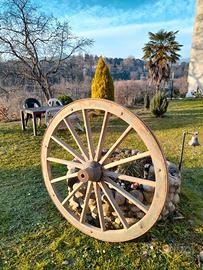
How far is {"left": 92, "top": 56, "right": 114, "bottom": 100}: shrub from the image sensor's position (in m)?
9.82

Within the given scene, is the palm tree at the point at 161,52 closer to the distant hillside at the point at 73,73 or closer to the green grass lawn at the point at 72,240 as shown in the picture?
the distant hillside at the point at 73,73

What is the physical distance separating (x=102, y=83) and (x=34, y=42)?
192 inches

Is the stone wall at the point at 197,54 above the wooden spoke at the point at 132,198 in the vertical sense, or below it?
above

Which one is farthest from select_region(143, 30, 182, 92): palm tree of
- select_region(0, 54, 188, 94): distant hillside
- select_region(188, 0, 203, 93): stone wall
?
select_region(0, 54, 188, 94): distant hillside

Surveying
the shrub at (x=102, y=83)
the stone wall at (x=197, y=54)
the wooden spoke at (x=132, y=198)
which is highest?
the stone wall at (x=197, y=54)

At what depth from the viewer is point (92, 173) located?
2508 millimetres

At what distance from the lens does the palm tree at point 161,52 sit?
1792cm

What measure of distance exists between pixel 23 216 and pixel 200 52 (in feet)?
56.5

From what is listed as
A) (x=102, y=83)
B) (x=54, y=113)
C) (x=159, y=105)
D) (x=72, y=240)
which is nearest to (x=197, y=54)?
(x=159, y=105)

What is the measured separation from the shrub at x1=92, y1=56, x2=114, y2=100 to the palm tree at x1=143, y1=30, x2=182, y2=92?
9.15m

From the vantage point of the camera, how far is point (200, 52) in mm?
17141

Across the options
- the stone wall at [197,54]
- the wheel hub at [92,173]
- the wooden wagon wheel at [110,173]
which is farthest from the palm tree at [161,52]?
the wheel hub at [92,173]

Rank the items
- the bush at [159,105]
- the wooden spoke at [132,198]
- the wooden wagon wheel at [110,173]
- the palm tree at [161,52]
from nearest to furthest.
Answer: the wooden wagon wheel at [110,173] → the wooden spoke at [132,198] → the bush at [159,105] → the palm tree at [161,52]

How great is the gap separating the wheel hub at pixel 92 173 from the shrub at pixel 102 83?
293 inches
